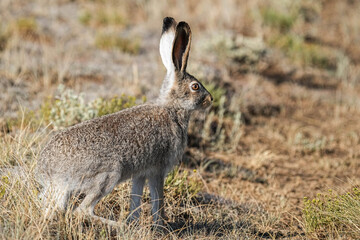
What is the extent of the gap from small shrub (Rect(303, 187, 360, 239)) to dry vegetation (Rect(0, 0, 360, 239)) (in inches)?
0.7

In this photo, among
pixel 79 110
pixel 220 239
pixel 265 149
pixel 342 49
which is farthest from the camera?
pixel 342 49

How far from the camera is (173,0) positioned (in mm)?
14344

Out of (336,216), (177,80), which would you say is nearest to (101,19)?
(177,80)

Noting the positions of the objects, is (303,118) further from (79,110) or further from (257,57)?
(79,110)

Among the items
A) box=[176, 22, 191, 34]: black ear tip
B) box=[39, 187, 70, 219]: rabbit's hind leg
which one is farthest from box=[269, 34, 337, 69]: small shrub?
box=[39, 187, 70, 219]: rabbit's hind leg

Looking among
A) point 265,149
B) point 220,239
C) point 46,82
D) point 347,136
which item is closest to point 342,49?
point 347,136

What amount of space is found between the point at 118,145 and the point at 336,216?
2355 millimetres

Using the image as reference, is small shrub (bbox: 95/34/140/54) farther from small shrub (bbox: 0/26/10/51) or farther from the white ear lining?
the white ear lining

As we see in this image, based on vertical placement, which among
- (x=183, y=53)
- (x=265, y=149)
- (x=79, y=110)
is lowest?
(x=265, y=149)

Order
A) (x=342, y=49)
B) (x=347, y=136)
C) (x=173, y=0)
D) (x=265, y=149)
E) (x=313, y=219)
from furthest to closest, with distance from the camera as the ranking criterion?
(x=173, y=0)
(x=342, y=49)
(x=347, y=136)
(x=265, y=149)
(x=313, y=219)

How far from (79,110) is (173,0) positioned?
8.53m

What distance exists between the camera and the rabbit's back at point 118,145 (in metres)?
4.02

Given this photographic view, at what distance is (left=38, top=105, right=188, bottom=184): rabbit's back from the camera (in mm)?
Result: 4020

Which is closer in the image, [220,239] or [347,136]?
[220,239]
